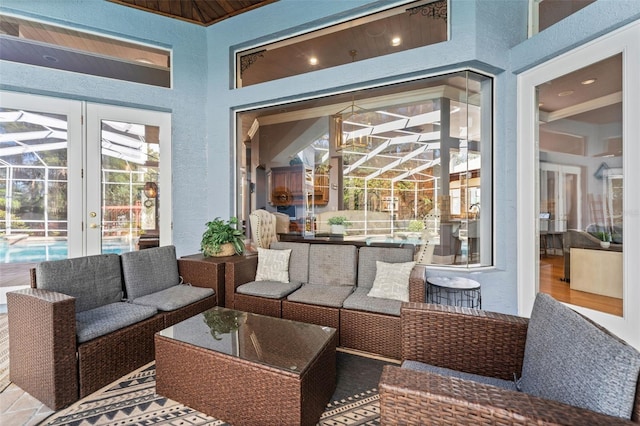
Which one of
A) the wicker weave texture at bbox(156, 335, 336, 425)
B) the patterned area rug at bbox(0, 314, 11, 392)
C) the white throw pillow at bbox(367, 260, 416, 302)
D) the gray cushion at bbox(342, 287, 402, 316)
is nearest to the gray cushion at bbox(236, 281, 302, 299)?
the gray cushion at bbox(342, 287, 402, 316)

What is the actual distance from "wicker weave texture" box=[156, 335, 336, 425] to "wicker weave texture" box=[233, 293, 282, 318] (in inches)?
38.6

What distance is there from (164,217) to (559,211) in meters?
4.47

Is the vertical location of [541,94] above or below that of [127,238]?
above

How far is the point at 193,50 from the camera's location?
4.02 m

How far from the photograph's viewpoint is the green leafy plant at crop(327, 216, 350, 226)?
505 cm

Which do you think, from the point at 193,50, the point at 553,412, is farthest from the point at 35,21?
the point at 553,412

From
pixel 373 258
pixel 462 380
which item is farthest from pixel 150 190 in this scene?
Result: pixel 462 380

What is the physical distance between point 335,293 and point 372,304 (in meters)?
0.42

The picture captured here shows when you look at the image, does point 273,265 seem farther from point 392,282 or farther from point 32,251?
point 32,251

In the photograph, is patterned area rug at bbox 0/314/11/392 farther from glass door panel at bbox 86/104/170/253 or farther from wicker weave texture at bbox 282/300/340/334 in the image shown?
wicker weave texture at bbox 282/300/340/334

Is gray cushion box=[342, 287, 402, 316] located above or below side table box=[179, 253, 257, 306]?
below

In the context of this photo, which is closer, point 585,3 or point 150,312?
point 150,312

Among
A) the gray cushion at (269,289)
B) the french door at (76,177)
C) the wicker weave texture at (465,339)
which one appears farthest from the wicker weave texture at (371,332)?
the french door at (76,177)

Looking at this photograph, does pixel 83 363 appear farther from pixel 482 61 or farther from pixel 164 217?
pixel 482 61
